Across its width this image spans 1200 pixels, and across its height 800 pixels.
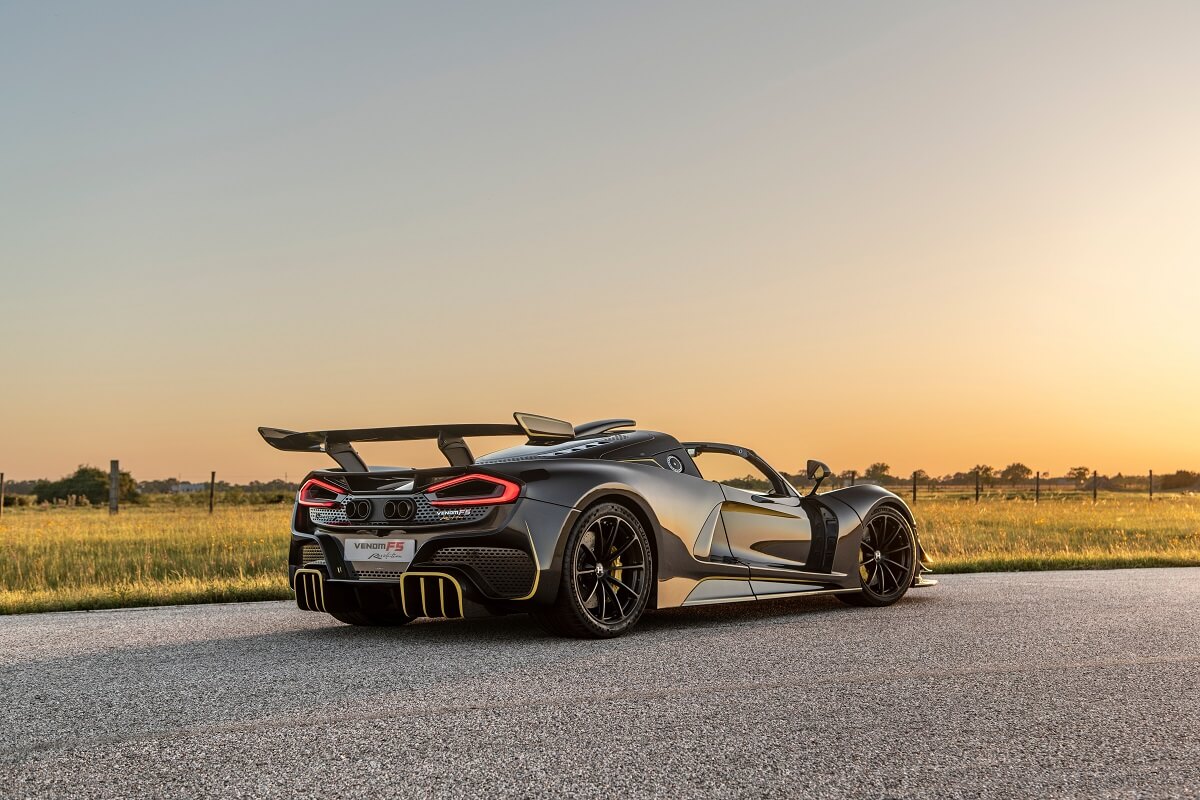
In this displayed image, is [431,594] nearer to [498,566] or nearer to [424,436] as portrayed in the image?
[498,566]

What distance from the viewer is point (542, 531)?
6.75m

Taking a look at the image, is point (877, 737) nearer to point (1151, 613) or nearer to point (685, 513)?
point (685, 513)

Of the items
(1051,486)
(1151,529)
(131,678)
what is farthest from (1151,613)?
(1051,486)

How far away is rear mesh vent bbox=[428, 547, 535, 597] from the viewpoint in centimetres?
670

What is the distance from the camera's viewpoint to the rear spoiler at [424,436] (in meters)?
6.74

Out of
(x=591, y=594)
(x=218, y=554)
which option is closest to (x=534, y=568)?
(x=591, y=594)

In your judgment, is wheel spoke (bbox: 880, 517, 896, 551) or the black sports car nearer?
the black sports car

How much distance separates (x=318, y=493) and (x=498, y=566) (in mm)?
1550

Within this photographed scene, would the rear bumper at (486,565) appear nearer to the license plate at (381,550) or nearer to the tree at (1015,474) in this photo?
the license plate at (381,550)

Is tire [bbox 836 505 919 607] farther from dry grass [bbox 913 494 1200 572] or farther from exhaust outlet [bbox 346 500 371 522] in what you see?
dry grass [bbox 913 494 1200 572]

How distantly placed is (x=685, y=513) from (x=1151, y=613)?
12.1ft

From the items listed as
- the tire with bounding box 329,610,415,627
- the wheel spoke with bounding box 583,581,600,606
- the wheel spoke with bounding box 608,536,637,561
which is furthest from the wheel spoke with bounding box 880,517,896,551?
the tire with bounding box 329,610,415,627

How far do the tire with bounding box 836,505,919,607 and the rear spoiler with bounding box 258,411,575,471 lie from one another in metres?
3.00

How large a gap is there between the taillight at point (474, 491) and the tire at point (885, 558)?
350 centimetres
